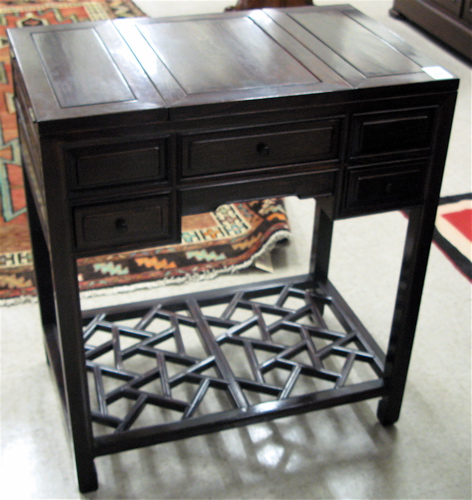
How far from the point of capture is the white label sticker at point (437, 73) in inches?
60.4

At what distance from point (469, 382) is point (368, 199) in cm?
81

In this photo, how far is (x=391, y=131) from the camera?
61.4 inches

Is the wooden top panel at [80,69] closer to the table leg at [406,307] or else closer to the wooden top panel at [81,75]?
the wooden top panel at [81,75]

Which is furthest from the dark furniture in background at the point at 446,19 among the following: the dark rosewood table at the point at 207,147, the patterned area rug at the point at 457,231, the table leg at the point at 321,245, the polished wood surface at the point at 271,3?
the dark rosewood table at the point at 207,147

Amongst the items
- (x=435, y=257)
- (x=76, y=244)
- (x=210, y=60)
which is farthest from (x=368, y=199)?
(x=435, y=257)

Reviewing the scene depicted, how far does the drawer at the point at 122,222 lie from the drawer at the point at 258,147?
3.8 inches

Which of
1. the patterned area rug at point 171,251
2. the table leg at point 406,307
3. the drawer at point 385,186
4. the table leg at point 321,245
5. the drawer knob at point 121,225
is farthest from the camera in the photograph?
the patterned area rug at point 171,251

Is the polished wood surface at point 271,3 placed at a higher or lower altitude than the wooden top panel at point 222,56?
lower

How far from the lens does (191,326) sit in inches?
85.6

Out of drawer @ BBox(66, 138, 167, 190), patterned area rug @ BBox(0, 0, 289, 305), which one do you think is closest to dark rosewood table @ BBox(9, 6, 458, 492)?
drawer @ BBox(66, 138, 167, 190)

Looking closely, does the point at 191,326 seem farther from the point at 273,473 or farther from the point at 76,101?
the point at 76,101

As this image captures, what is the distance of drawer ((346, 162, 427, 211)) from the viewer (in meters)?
1.60

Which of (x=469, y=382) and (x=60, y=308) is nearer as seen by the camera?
(x=60, y=308)

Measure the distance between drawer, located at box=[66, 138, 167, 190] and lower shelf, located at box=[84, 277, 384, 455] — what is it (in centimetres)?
65
